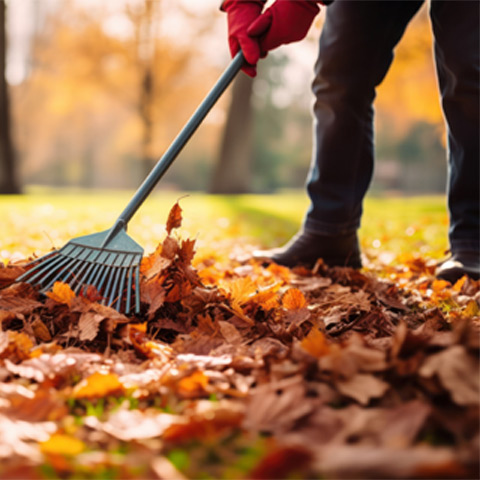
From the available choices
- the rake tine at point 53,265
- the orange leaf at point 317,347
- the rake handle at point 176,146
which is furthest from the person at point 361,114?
the orange leaf at point 317,347

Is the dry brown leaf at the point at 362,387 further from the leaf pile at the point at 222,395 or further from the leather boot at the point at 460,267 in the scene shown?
the leather boot at the point at 460,267

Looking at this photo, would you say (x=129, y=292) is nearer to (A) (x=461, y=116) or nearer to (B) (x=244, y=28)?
(B) (x=244, y=28)

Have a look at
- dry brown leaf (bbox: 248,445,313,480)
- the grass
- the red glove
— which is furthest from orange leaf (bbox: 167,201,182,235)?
the grass

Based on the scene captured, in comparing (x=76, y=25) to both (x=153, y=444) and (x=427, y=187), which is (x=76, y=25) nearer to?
(x=153, y=444)

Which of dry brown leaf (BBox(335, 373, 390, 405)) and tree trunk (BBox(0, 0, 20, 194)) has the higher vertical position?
tree trunk (BBox(0, 0, 20, 194))

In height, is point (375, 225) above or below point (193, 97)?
below

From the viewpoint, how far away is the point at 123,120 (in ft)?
103

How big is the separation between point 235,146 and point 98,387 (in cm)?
1437

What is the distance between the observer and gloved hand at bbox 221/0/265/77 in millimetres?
2359

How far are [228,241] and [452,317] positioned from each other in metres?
2.60

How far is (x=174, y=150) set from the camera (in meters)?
2.21

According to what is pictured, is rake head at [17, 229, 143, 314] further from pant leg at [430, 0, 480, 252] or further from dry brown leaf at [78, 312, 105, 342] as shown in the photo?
pant leg at [430, 0, 480, 252]

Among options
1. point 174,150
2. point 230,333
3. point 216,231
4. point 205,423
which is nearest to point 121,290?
point 230,333

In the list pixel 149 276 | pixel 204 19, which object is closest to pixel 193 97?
pixel 204 19
